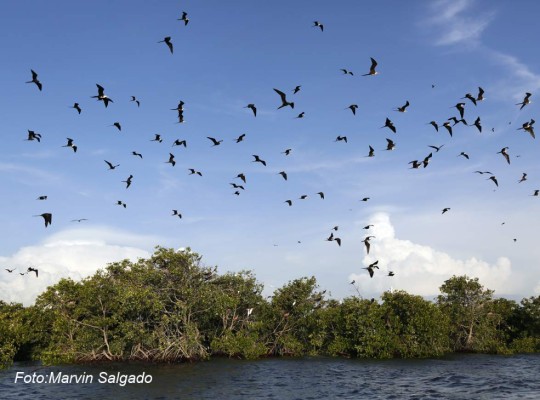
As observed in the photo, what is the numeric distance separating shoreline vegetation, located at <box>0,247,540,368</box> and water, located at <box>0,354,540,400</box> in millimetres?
2643

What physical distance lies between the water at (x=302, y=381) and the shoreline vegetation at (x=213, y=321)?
8.67 feet

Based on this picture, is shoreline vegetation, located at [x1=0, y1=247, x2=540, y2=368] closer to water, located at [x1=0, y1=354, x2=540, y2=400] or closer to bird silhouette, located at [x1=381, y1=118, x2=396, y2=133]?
water, located at [x1=0, y1=354, x2=540, y2=400]

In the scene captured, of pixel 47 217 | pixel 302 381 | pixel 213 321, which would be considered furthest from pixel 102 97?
pixel 213 321

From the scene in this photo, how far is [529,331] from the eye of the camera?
7044cm

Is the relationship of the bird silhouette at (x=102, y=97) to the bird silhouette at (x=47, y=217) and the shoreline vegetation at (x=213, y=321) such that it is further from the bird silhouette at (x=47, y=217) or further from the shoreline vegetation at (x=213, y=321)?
the shoreline vegetation at (x=213, y=321)

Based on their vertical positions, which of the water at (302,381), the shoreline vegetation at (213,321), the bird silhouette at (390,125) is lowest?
the water at (302,381)

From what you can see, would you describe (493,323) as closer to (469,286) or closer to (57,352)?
(469,286)

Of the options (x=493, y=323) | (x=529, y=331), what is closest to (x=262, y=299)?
(x=493, y=323)

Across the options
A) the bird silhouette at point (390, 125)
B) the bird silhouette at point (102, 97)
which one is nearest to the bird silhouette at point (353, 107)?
the bird silhouette at point (390, 125)

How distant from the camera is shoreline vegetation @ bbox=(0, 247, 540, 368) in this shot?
47656 mm

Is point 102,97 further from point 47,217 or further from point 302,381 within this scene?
point 302,381

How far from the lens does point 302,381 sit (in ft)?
128

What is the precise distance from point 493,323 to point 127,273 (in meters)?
52.8

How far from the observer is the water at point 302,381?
3244 cm
